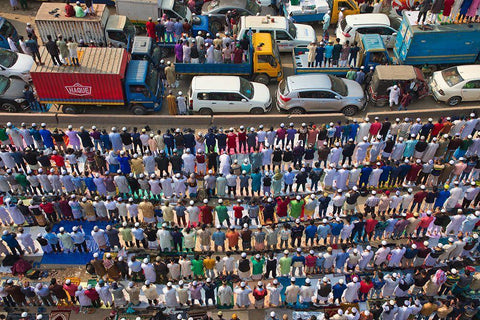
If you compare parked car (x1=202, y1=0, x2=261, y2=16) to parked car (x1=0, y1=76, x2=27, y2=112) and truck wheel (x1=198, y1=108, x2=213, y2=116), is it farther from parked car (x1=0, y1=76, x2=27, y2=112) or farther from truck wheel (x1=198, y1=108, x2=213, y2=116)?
parked car (x1=0, y1=76, x2=27, y2=112)

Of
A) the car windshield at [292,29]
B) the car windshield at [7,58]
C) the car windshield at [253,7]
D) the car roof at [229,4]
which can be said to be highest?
the car roof at [229,4]

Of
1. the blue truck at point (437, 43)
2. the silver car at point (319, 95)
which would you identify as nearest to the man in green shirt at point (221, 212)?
the silver car at point (319, 95)

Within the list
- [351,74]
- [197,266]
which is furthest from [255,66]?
[197,266]

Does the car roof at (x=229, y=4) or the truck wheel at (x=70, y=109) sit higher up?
the car roof at (x=229, y=4)

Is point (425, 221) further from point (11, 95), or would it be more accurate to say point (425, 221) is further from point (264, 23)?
point (11, 95)

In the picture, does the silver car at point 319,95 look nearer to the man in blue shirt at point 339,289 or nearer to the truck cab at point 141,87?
the truck cab at point 141,87

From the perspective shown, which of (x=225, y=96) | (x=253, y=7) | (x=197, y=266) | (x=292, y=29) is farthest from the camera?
(x=253, y=7)
